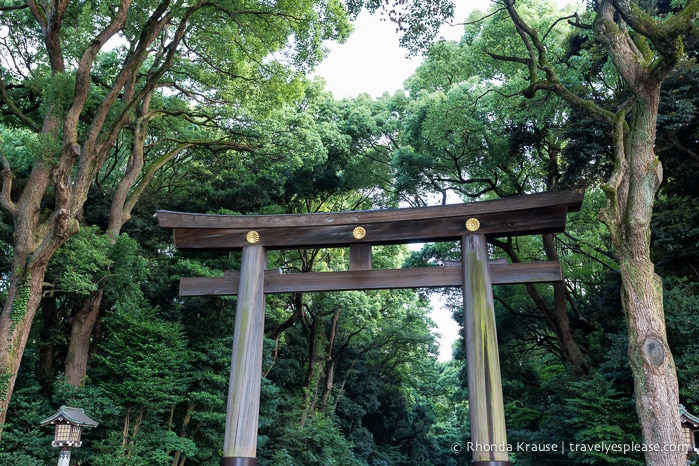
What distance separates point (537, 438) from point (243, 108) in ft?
34.2

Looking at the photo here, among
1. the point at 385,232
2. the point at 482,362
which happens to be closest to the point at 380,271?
the point at 385,232

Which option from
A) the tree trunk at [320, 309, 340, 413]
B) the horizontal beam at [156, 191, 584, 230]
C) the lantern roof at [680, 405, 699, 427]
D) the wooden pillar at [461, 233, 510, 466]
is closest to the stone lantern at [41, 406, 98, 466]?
the horizontal beam at [156, 191, 584, 230]

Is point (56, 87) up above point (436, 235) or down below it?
above

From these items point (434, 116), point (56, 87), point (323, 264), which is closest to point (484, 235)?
point (434, 116)

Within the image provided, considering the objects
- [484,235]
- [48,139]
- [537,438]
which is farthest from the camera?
[537,438]

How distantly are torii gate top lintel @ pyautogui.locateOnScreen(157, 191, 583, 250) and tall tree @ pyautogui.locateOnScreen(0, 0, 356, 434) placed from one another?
8.50 feet

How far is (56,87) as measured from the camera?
30.1 ft

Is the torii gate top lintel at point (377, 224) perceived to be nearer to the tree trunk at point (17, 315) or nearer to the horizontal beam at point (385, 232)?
the horizontal beam at point (385, 232)

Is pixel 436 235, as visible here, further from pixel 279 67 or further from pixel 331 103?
pixel 331 103

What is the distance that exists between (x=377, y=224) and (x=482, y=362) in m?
2.21

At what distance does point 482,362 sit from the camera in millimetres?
6055

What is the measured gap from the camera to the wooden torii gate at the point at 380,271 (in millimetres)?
6070

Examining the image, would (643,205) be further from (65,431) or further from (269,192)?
(269,192)

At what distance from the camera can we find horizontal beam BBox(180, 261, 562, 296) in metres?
6.39
